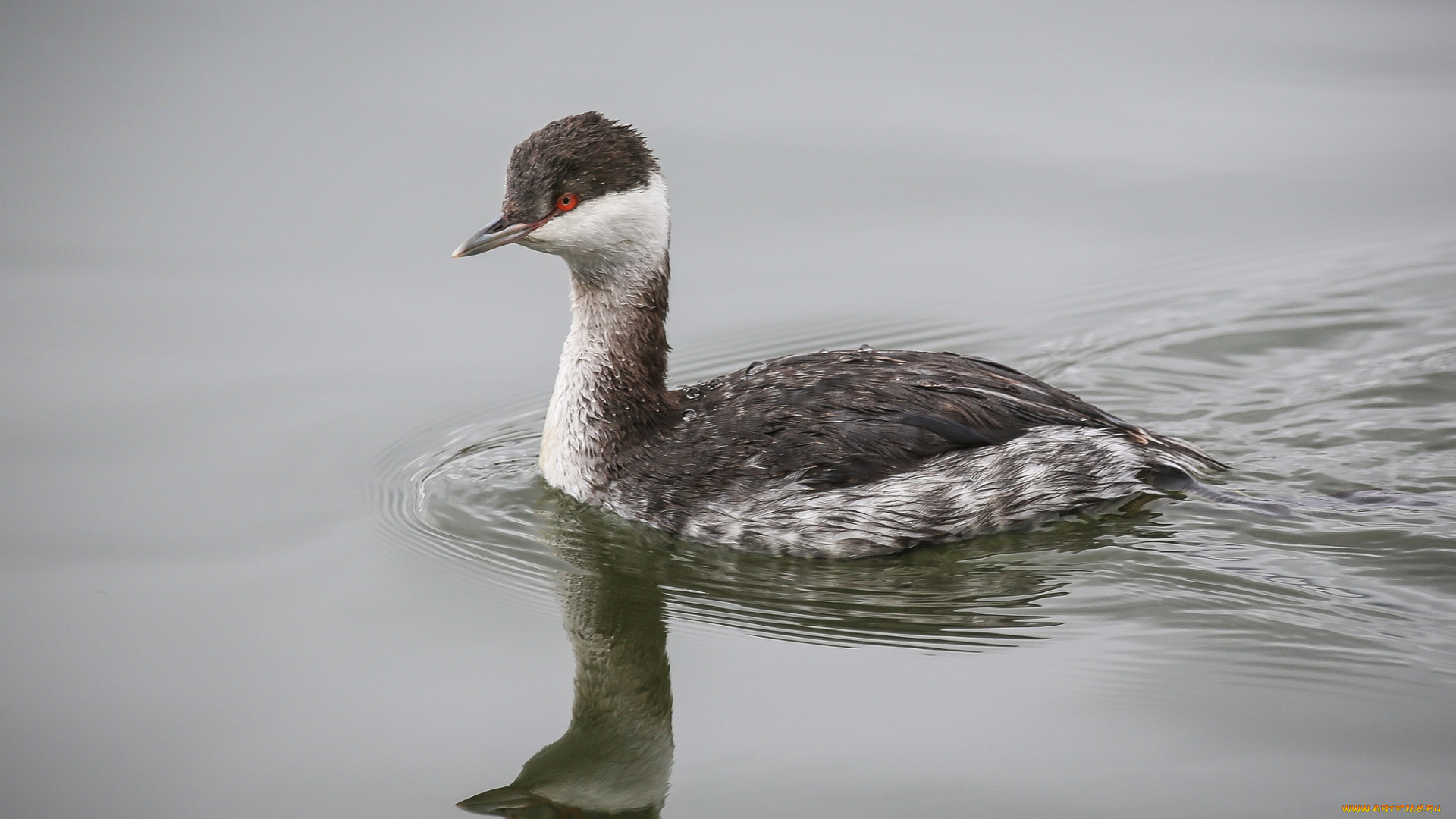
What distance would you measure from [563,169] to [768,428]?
1.58 metres

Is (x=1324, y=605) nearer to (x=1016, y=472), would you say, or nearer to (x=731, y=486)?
(x=1016, y=472)

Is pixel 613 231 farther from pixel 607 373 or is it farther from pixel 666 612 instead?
pixel 666 612

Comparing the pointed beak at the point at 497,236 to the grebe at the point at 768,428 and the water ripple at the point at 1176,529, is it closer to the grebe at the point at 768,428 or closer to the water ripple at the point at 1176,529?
the grebe at the point at 768,428

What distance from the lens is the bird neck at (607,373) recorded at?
765cm

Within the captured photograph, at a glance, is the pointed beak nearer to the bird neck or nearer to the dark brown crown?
the dark brown crown

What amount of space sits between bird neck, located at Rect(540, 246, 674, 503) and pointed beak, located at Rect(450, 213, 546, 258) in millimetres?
337

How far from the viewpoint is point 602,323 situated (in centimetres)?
776

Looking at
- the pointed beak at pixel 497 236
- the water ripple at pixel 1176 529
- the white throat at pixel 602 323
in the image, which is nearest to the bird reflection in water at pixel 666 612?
the water ripple at pixel 1176 529

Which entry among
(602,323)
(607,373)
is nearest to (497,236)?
(602,323)

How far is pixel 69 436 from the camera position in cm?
831

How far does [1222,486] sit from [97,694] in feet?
17.4

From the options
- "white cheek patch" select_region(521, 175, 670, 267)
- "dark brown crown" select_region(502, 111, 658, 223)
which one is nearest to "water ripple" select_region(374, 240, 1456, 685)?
"white cheek patch" select_region(521, 175, 670, 267)

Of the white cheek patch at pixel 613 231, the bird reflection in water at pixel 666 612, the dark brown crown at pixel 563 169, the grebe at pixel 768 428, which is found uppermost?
the dark brown crown at pixel 563 169

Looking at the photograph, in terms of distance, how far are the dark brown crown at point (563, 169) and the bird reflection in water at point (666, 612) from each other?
61.9 inches
